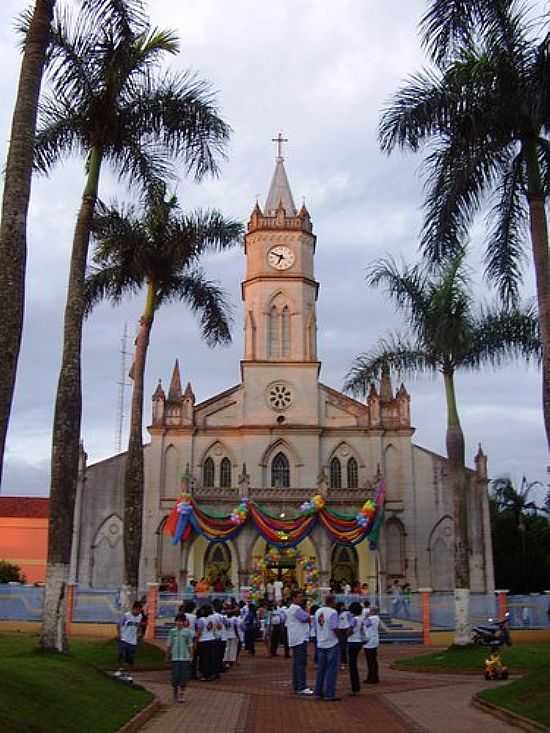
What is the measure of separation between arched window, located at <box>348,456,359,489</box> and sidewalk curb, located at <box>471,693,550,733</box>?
27.4 meters

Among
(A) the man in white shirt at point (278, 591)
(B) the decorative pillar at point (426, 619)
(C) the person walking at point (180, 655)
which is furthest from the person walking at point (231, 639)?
(A) the man in white shirt at point (278, 591)

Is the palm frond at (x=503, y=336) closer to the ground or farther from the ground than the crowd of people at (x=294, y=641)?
farther from the ground

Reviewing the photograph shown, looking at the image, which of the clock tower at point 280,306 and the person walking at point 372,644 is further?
the clock tower at point 280,306

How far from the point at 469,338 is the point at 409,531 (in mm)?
18228

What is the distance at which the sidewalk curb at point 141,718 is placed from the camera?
1088 centimetres

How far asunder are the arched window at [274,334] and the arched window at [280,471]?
5455 mm

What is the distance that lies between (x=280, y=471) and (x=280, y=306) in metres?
8.81

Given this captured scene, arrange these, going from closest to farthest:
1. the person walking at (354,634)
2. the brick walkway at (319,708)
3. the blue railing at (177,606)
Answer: the brick walkway at (319,708) < the person walking at (354,634) < the blue railing at (177,606)

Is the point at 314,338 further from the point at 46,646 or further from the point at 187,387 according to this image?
the point at 46,646

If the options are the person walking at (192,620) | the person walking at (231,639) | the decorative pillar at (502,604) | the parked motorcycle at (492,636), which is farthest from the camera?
the decorative pillar at (502,604)

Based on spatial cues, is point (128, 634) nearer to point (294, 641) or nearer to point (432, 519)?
point (294, 641)

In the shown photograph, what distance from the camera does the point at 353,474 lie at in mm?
41906

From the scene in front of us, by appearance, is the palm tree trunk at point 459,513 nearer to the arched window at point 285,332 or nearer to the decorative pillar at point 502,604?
the decorative pillar at point 502,604

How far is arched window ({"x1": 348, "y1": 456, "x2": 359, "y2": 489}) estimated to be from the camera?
4162 centimetres
